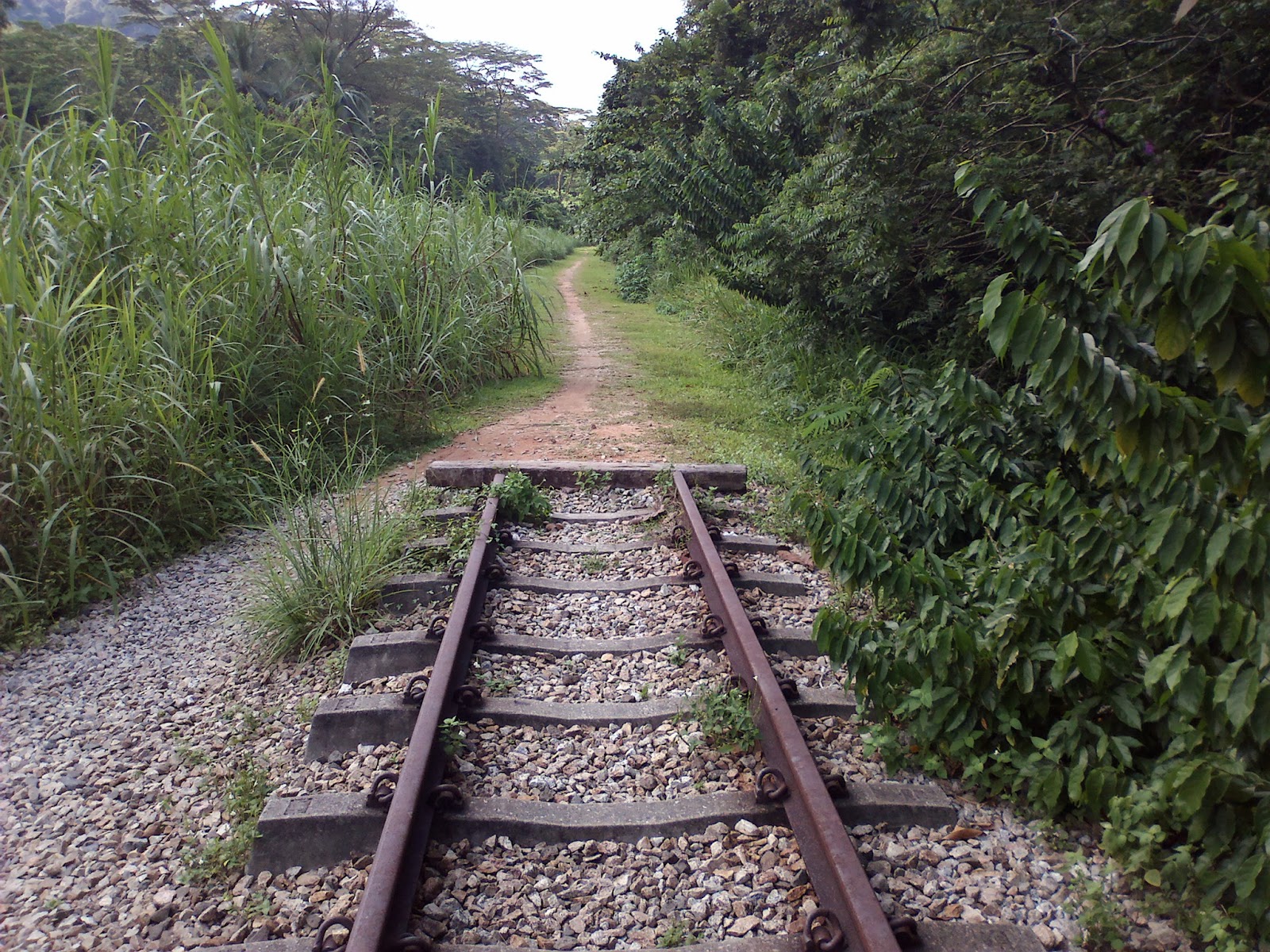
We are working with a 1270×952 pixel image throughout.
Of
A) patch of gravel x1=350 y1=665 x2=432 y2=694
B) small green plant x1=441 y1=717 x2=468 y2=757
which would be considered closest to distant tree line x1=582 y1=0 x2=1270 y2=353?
small green plant x1=441 y1=717 x2=468 y2=757

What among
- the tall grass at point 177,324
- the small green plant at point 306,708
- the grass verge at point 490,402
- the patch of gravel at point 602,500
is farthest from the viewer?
the grass verge at point 490,402

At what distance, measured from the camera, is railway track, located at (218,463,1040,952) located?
7.77 ft

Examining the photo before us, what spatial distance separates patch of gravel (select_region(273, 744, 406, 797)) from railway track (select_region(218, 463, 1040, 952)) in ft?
0.06

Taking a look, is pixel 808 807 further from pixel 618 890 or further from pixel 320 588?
pixel 320 588

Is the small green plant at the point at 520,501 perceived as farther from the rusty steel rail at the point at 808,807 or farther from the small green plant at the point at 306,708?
the small green plant at the point at 306,708

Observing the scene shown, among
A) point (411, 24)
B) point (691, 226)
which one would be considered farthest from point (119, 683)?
point (411, 24)

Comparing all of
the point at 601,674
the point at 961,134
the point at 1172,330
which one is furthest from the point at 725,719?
the point at 961,134

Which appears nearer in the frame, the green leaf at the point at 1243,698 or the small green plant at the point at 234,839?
the green leaf at the point at 1243,698

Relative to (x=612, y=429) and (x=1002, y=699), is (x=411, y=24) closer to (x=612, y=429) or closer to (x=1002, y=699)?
(x=612, y=429)

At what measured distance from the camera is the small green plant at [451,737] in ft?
10.0

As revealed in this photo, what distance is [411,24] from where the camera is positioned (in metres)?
43.8

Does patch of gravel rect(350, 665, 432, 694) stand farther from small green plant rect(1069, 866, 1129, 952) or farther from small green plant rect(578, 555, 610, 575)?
small green plant rect(1069, 866, 1129, 952)

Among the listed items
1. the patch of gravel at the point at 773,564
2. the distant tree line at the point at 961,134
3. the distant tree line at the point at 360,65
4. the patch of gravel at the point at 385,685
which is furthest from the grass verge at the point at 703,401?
the distant tree line at the point at 360,65

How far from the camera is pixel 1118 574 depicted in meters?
2.90
